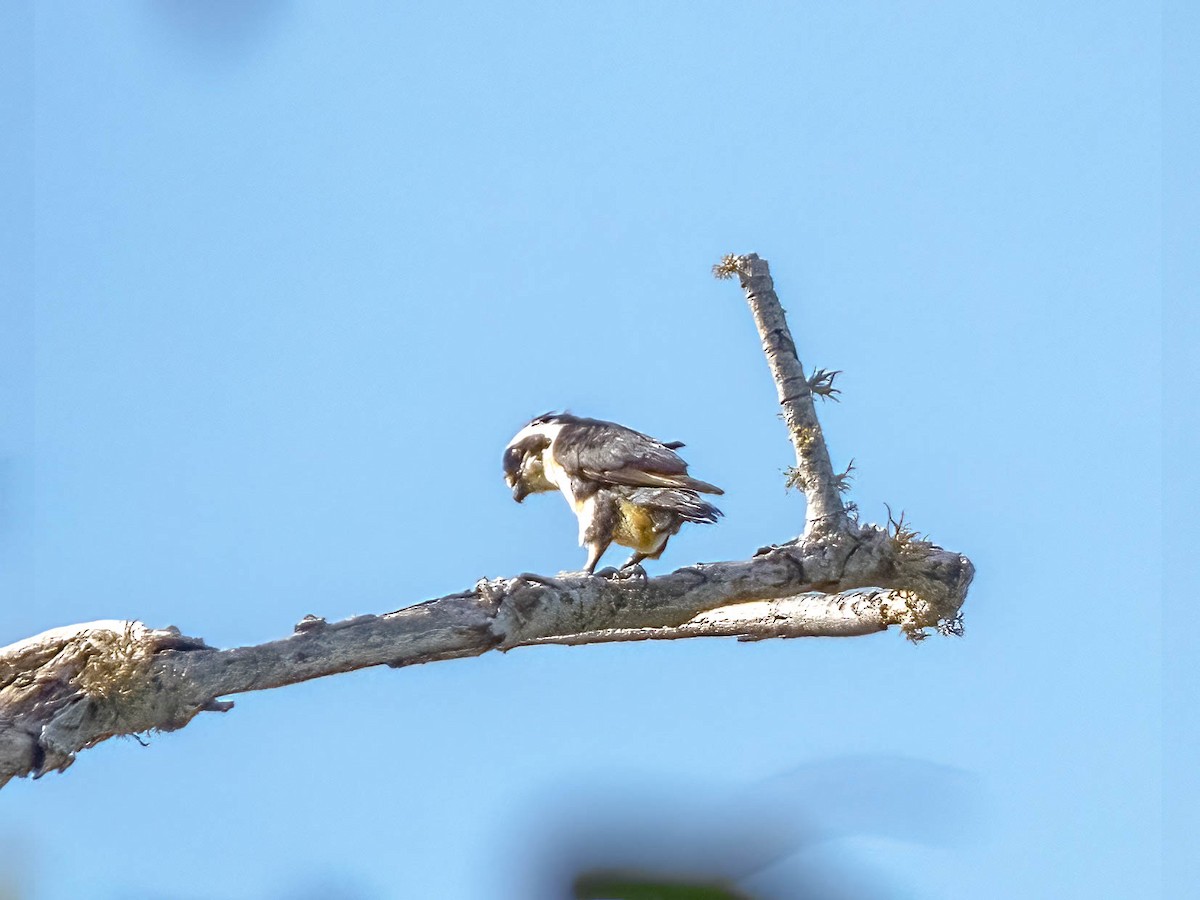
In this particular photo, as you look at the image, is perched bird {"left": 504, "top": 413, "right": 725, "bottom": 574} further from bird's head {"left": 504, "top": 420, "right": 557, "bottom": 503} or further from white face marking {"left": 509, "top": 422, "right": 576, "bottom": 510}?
bird's head {"left": 504, "top": 420, "right": 557, "bottom": 503}

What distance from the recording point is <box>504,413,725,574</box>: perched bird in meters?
5.58

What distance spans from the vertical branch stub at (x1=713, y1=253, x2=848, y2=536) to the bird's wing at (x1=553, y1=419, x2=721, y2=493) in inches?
24.7

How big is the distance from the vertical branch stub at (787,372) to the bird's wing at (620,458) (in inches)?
24.7

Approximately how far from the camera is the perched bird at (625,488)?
220 inches

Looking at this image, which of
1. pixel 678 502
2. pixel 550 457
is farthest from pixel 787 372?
pixel 550 457

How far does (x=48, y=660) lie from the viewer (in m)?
3.54

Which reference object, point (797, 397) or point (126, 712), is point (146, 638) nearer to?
point (126, 712)

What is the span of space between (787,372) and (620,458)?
3.84ft

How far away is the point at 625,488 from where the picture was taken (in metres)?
5.79

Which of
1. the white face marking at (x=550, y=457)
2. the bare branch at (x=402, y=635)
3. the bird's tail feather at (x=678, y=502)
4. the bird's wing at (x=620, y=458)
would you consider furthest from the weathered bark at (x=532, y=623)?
the white face marking at (x=550, y=457)

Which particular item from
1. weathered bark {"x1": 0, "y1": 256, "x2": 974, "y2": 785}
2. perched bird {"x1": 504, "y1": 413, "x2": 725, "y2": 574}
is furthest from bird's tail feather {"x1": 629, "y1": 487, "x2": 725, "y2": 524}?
weathered bark {"x1": 0, "y1": 256, "x2": 974, "y2": 785}

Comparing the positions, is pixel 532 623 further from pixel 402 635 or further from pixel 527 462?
pixel 527 462

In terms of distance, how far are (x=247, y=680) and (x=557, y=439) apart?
3.32m

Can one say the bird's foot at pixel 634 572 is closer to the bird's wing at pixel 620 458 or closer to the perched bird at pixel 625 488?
the perched bird at pixel 625 488
